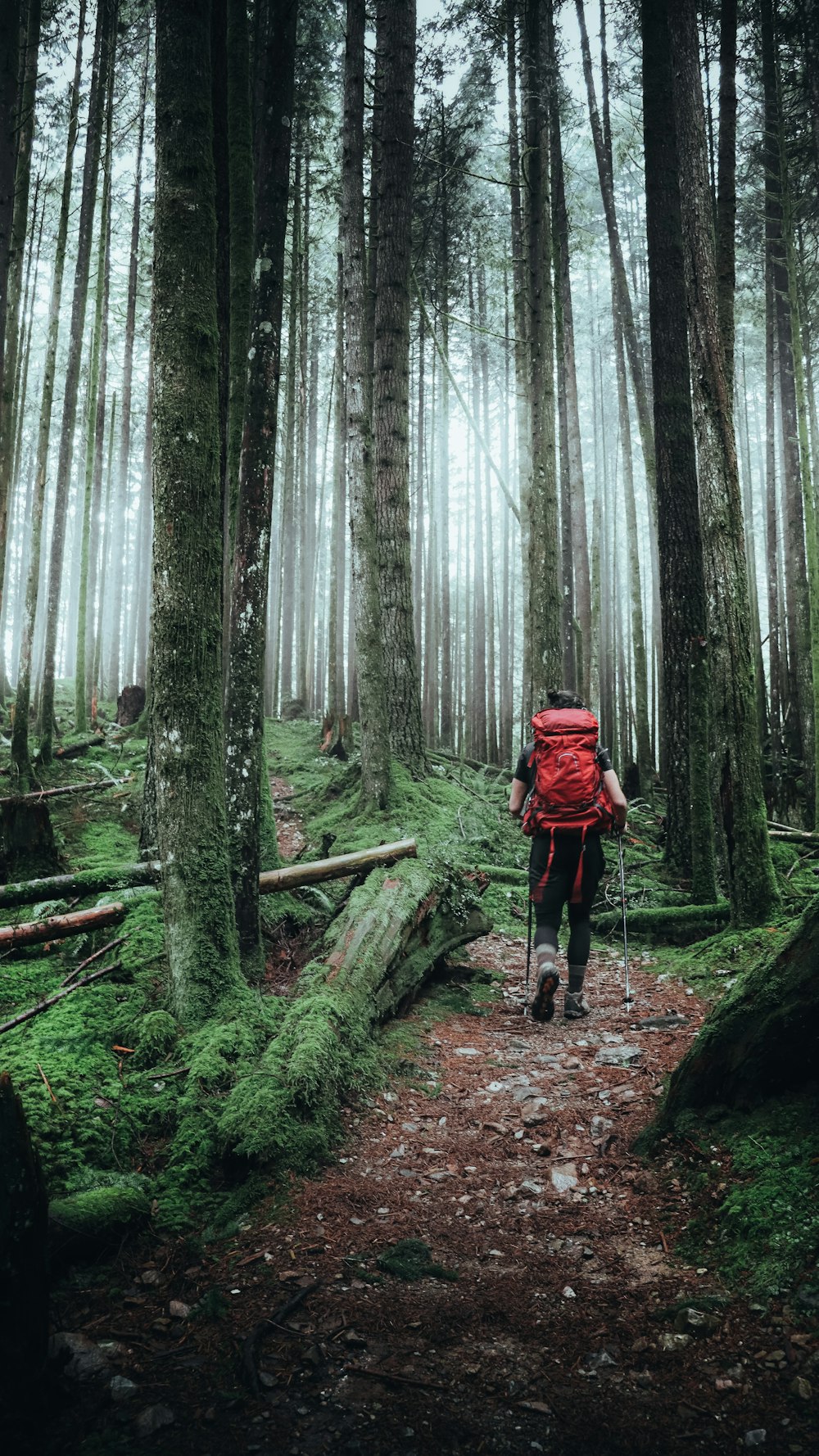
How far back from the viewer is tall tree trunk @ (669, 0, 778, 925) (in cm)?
563

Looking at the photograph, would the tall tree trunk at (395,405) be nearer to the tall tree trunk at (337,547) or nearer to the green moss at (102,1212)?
the tall tree trunk at (337,547)

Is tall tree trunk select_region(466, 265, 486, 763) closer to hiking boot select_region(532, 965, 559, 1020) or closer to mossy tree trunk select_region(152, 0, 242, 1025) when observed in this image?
hiking boot select_region(532, 965, 559, 1020)

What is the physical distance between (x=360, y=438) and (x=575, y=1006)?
21.8 ft

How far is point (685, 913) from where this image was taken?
21.9 feet

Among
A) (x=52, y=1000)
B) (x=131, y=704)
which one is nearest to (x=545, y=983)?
(x=52, y=1000)

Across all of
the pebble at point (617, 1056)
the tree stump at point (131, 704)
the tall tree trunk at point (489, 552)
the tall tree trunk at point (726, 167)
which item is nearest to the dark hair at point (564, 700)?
the pebble at point (617, 1056)

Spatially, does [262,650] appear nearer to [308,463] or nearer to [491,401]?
[308,463]

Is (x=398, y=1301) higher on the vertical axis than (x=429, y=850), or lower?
lower

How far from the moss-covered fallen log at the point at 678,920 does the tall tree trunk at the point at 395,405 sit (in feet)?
12.0

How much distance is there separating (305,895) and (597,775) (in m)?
2.62

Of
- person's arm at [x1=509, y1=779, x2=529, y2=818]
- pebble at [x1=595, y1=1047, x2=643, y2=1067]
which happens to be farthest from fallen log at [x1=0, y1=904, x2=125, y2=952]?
pebble at [x1=595, y1=1047, x2=643, y2=1067]

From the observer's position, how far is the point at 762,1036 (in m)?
2.59

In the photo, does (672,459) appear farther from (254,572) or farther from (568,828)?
(254,572)

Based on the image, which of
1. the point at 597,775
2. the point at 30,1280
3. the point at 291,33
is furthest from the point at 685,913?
the point at 291,33
